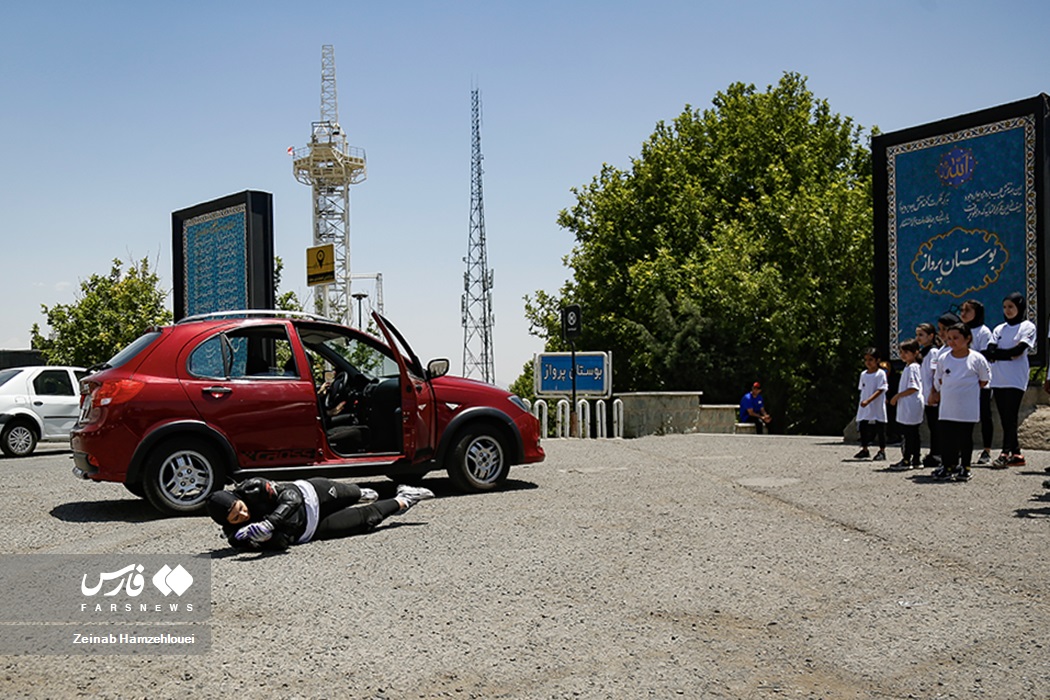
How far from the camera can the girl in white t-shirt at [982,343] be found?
11.2 m

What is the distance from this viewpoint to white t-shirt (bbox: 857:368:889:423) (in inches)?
535

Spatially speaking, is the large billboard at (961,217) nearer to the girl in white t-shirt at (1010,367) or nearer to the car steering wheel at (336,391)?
the girl in white t-shirt at (1010,367)

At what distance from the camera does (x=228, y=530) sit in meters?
6.90

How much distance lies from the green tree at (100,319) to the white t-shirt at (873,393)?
110 ft

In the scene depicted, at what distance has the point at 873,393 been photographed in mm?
13680

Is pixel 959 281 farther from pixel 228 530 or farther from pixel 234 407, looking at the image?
pixel 228 530

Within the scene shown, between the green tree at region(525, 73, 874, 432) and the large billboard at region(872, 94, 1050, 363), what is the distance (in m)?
11.9

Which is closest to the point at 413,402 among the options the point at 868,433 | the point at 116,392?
the point at 116,392

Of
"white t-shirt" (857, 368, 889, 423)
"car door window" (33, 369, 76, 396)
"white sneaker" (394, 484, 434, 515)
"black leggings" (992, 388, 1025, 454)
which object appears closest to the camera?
"white sneaker" (394, 484, 434, 515)

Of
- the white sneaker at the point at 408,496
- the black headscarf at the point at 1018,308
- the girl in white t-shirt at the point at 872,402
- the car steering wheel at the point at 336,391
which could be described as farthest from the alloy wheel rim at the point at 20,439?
the black headscarf at the point at 1018,308

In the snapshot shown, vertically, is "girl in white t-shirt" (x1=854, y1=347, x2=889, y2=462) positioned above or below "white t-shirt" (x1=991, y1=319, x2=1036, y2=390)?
below

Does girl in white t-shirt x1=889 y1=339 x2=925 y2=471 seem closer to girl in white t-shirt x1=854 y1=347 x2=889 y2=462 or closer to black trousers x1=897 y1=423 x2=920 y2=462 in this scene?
black trousers x1=897 y1=423 x2=920 y2=462

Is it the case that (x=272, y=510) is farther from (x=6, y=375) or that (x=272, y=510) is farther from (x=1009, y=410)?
(x=6, y=375)

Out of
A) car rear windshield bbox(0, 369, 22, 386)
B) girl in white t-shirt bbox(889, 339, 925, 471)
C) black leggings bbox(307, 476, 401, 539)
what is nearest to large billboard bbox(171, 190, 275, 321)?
car rear windshield bbox(0, 369, 22, 386)
